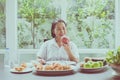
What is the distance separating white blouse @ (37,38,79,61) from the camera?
2.88 meters

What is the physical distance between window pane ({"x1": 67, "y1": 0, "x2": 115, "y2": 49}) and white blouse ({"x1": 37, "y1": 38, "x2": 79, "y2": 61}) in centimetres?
107

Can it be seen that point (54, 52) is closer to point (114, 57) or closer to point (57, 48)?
point (57, 48)

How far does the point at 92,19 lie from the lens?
13.1 feet

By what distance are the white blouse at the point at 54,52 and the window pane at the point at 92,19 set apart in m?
1.07

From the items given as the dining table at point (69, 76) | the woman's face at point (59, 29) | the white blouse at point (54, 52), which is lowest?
the dining table at point (69, 76)

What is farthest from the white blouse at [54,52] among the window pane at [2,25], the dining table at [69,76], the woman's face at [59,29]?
the window pane at [2,25]

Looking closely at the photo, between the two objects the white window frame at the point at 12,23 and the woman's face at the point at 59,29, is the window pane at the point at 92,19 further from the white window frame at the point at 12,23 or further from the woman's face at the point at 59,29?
the woman's face at the point at 59,29

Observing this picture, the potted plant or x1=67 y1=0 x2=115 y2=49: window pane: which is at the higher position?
x1=67 y1=0 x2=115 y2=49: window pane

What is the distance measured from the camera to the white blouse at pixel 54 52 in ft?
9.44

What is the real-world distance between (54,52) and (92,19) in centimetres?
134

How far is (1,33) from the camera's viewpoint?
4.01m

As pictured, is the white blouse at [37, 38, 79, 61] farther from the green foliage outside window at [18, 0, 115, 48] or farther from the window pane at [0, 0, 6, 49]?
the window pane at [0, 0, 6, 49]

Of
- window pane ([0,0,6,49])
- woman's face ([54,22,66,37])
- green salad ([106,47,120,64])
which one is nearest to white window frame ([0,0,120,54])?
window pane ([0,0,6,49])

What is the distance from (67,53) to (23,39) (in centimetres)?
150
